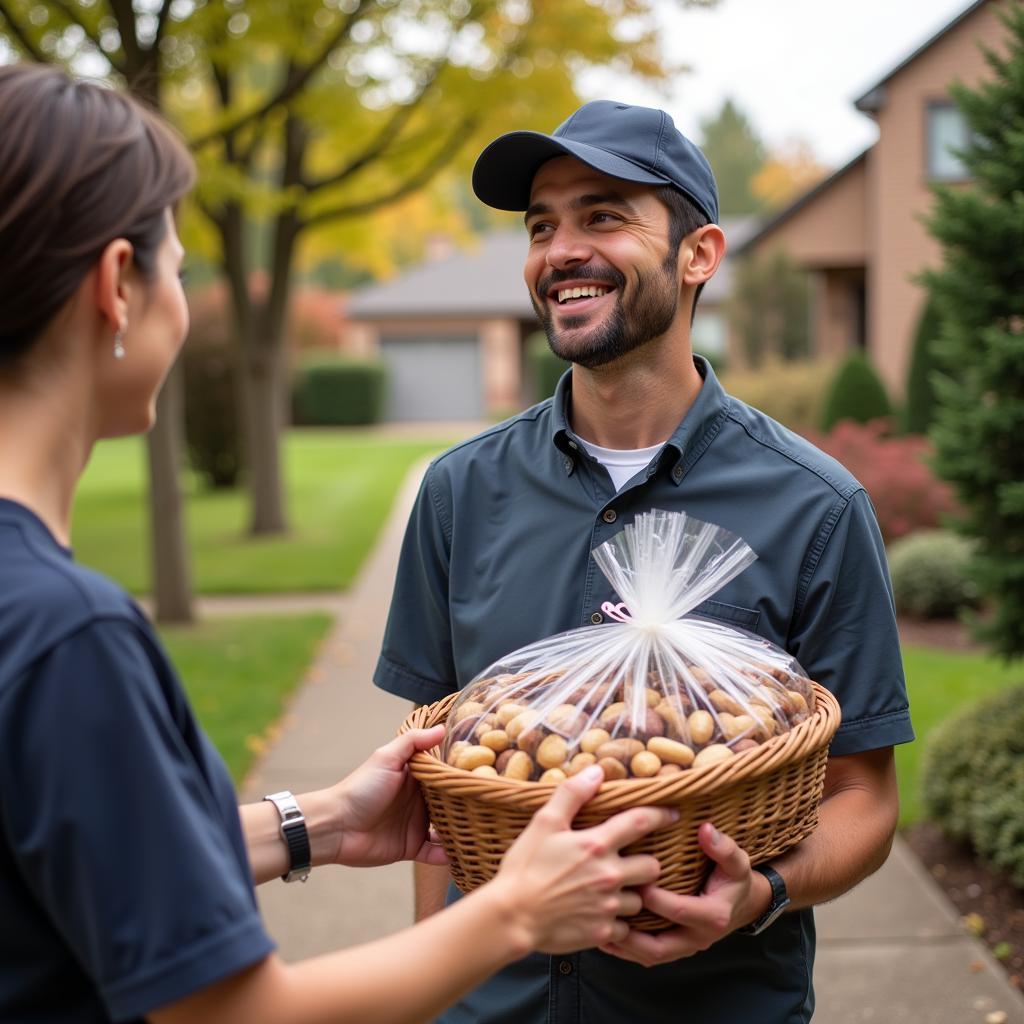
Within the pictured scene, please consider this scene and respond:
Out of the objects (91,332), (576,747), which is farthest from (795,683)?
(91,332)

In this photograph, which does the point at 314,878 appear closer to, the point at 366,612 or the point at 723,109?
the point at 366,612

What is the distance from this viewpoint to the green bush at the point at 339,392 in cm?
3419

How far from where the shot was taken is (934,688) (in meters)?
7.56

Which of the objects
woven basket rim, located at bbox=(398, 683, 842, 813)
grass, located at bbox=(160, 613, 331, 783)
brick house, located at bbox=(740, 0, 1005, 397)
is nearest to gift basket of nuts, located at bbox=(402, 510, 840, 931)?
woven basket rim, located at bbox=(398, 683, 842, 813)

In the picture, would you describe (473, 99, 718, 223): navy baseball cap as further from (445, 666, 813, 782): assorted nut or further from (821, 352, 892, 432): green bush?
(821, 352, 892, 432): green bush

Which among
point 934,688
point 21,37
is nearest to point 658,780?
point 934,688

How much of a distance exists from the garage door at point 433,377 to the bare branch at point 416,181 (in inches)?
926

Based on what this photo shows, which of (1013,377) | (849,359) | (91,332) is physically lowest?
(849,359)

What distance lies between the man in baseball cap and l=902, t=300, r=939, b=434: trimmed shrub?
547 inches

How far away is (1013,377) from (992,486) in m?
0.46

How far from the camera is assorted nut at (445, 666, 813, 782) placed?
179 centimetres

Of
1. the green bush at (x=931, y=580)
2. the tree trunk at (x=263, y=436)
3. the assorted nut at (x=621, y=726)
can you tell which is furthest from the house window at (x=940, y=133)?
the assorted nut at (x=621, y=726)

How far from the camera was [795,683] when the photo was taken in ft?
6.63

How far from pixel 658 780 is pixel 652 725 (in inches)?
7.1
